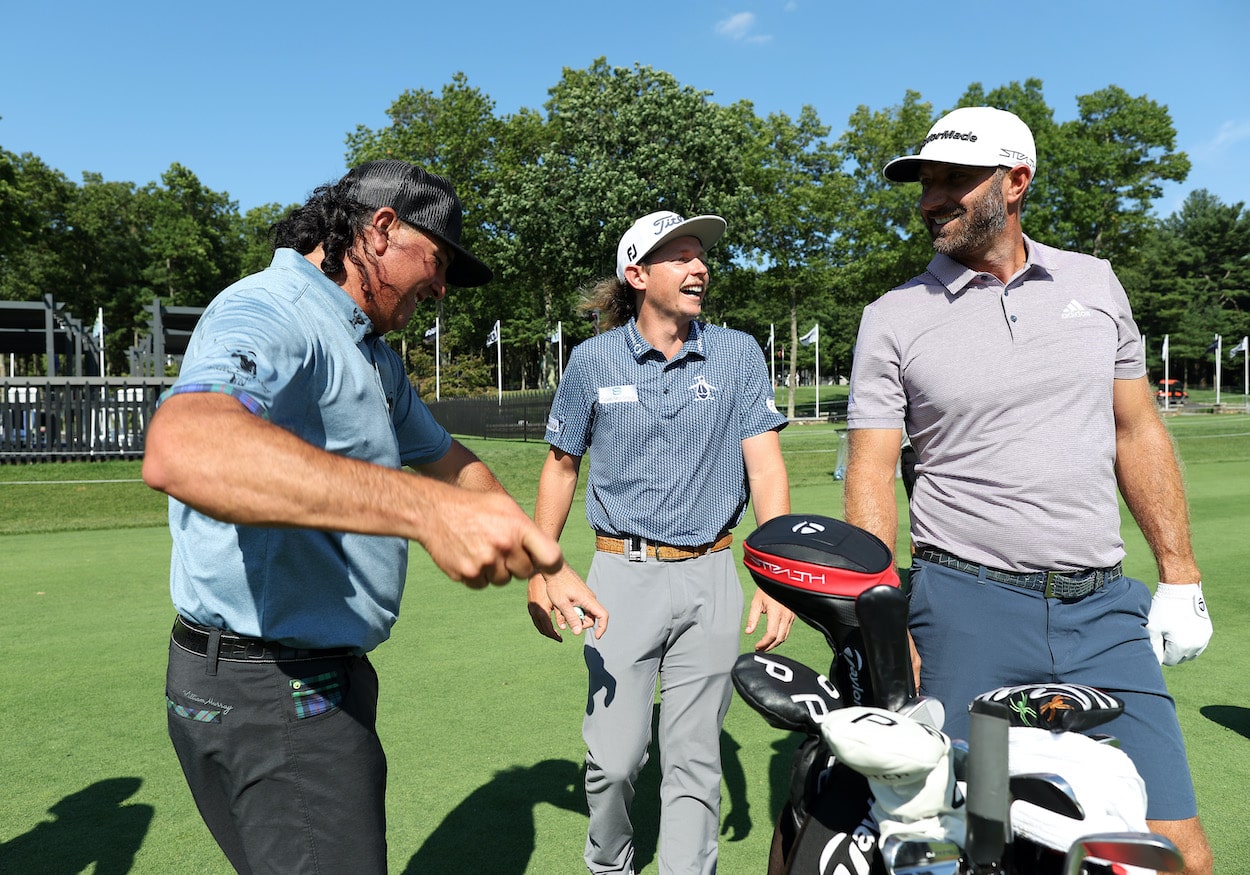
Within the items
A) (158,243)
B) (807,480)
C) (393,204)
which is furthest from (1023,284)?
(158,243)

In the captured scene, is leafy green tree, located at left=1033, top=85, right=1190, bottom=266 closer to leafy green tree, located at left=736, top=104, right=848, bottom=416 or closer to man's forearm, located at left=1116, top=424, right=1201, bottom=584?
leafy green tree, located at left=736, top=104, right=848, bottom=416

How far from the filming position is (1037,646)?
269 cm

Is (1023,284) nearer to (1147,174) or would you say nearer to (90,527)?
(90,527)

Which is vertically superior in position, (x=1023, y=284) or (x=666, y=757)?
(x=1023, y=284)

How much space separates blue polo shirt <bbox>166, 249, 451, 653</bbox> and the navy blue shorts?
5.28 feet

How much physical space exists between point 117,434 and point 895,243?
122 ft

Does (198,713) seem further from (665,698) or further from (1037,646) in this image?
(1037,646)

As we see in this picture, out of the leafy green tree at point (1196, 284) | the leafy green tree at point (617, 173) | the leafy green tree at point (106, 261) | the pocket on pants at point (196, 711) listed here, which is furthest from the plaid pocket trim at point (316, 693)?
the leafy green tree at point (1196, 284)

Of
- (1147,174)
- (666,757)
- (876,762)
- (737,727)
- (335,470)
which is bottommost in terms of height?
(737,727)

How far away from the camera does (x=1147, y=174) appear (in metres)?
47.3

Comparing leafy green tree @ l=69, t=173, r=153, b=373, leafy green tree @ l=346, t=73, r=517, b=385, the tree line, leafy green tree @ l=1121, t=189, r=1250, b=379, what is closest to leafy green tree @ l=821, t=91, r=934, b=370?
the tree line

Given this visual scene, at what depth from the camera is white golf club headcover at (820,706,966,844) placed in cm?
137

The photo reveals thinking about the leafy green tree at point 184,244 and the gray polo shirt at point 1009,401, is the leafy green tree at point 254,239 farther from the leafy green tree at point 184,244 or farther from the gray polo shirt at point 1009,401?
the gray polo shirt at point 1009,401

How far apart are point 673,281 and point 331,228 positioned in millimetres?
1716
